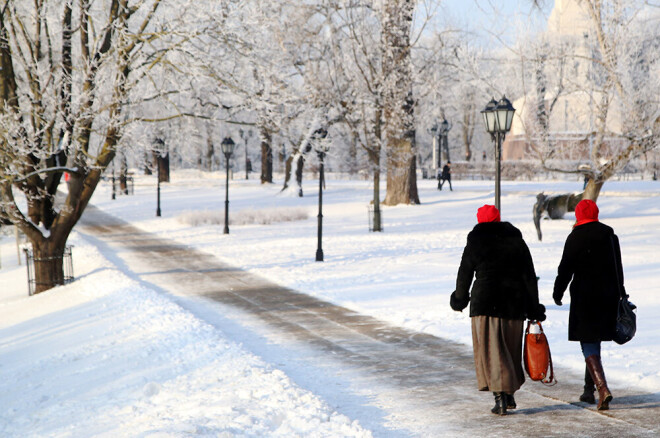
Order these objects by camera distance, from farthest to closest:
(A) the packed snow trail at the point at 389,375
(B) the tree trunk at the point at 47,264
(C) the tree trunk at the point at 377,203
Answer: (C) the tree trunk at the point at 377,203, (B) the tree trunk at the point at 47,264, (A) the packed snow trail at the point at 389,375

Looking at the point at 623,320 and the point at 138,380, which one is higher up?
the point at 623,320

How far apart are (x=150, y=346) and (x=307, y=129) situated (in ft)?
91.4

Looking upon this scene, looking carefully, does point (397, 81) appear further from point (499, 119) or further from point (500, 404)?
point (500, 404)

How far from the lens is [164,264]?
1823cm

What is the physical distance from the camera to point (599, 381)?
6.19 meters

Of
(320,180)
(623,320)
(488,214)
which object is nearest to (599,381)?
(623,320)

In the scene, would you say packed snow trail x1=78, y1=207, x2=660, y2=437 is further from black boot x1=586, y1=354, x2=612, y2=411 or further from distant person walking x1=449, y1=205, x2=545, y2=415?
distant person walking x1=449, y1=205, x2=545, y2=415

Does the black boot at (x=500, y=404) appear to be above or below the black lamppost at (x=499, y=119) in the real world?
below

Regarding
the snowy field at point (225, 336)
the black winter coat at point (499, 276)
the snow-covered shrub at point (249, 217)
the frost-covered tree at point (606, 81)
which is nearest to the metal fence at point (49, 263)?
the snowy field at point (225, 336)

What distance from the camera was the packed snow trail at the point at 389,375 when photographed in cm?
596

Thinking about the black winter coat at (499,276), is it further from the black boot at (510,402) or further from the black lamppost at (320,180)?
the black lamppost at (320,180)

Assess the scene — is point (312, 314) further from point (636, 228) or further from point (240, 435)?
point (636, 228)

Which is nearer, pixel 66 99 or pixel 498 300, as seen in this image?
pixel 498 300

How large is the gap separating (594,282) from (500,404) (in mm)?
1391
